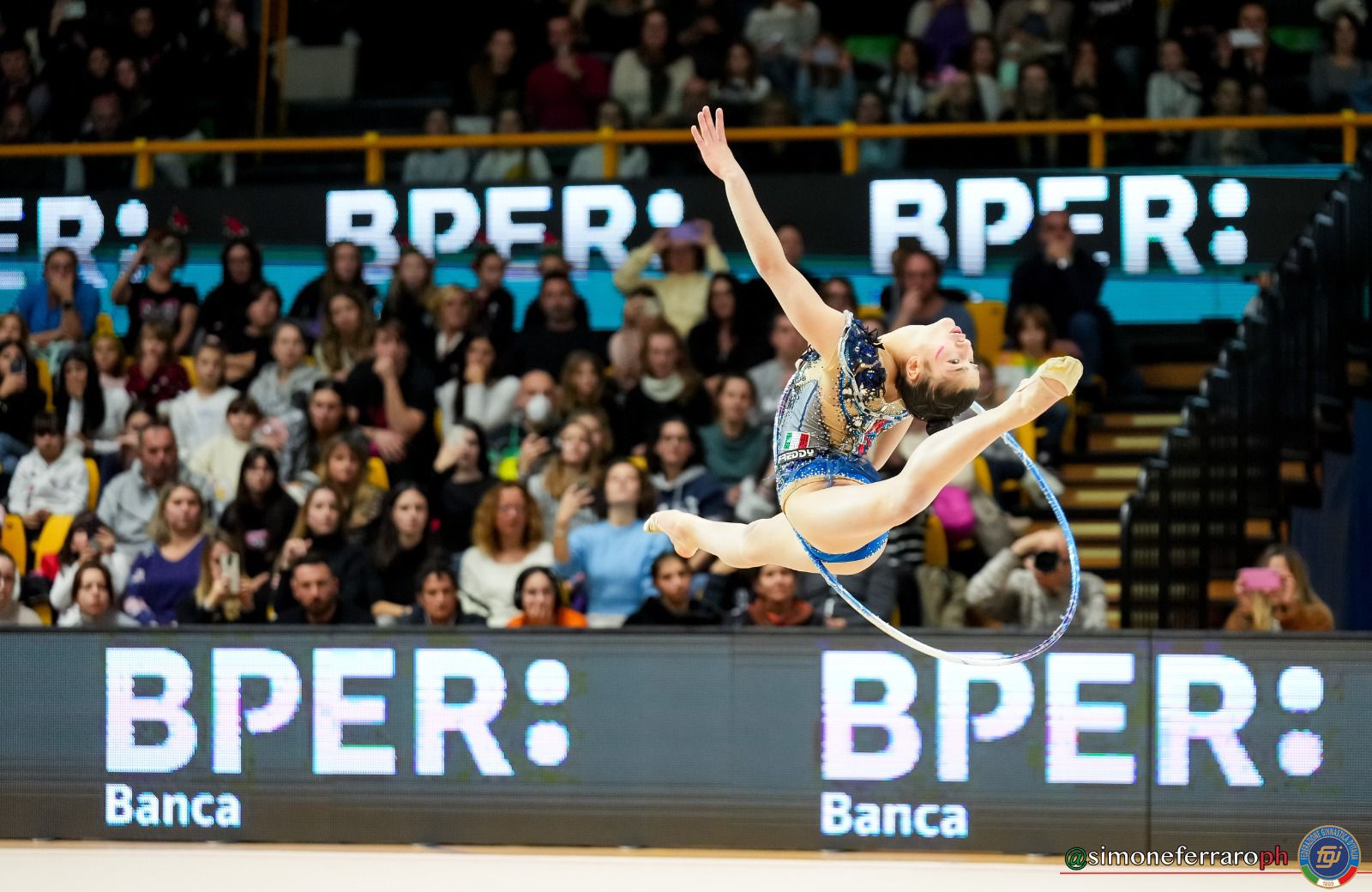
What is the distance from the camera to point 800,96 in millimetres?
13500

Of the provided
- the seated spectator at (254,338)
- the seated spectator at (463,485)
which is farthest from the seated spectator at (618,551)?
the seated spectator at (254,338)

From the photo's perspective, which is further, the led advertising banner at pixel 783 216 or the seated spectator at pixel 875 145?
the seated spectator at pixel 875 145

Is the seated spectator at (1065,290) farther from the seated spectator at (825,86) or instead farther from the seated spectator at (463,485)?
the seated spectator at (463,485)

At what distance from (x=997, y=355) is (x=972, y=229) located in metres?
1.08

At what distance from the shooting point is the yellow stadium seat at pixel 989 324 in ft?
39.3

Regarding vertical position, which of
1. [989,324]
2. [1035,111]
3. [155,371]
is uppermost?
[1035,111]

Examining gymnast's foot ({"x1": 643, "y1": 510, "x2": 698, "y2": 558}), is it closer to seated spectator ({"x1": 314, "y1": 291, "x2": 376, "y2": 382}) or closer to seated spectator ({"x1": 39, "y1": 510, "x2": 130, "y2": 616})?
seated spectator ({"x1": 39, "y1": 510, "x2": 130, "y2": 616})

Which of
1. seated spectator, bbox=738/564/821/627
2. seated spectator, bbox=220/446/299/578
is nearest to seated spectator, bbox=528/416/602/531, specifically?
seated spectator, bbox=738/564/821/627

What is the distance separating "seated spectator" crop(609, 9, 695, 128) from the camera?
1348cm

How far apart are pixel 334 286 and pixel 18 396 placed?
82.2 inches

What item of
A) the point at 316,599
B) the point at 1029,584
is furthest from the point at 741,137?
the point at 316,599

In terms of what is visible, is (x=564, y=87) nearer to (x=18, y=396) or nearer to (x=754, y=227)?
(x=18, y=396)

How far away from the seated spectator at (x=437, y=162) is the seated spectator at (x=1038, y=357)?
431 centimetres

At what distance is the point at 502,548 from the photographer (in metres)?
10.5
